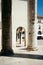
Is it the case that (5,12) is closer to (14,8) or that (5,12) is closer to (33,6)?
(33,6)

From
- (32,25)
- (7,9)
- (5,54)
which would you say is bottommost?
(5,54)

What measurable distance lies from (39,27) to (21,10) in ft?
70.0

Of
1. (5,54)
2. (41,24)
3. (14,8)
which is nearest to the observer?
(5,54)

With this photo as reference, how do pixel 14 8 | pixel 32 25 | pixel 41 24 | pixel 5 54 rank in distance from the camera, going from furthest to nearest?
1. pixel 41 24
2. pixel 14 8
3. pixel 32 25
4. pixel 5 54

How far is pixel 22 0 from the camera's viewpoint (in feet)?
55.9

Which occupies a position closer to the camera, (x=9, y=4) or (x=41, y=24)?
(x=9, y=4)

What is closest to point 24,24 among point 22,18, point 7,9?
point 22,18

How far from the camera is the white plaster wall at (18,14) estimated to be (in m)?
16.4

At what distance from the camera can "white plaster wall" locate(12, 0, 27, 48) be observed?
Answer: 647 inches

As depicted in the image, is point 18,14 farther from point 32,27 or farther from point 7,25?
point 7,25

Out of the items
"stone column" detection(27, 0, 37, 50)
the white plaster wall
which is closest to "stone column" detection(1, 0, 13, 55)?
"stone column" detection(27, 0, 37, 50)

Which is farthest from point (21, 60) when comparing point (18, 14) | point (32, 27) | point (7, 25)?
point (18, 14)

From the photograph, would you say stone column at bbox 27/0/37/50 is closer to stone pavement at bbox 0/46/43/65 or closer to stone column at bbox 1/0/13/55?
stone column at bbox 1/0/13/55

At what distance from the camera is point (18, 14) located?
54.9ft
